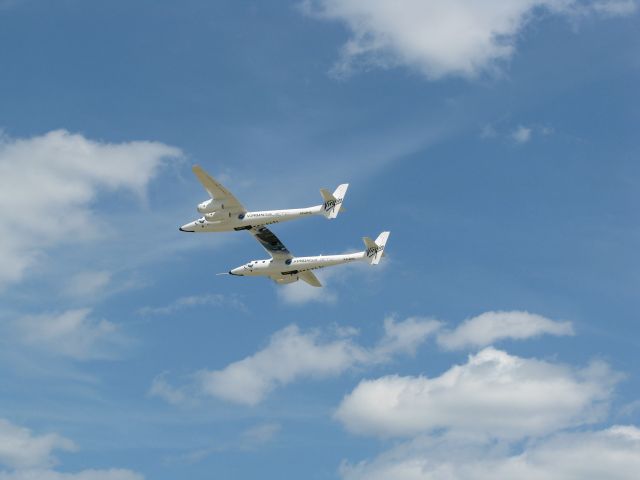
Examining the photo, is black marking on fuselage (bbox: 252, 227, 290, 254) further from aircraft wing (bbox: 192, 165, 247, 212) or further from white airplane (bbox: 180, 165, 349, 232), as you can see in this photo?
aircraft wing (bbox: 192, 165, 247, 212)

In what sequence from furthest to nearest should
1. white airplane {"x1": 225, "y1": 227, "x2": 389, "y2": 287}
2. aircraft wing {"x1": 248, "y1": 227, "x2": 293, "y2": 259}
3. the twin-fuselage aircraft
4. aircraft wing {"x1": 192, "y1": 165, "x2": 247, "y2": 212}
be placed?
white airplane {"x1": 225, "y1": 227, "x2": 389, "y2": 287} < aircraft wing {"x1": 248, "y1": 227, "x2": 293, "y2": 259} < the twin-fuselage aircraft < aircraft wing {"x1": 192, "y1": 165, "x2": 247, "y2": 212}

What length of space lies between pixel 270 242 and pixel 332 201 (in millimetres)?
14356

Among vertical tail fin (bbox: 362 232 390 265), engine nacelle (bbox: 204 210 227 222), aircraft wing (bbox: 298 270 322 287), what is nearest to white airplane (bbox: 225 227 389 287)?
vertical tail fin (bbox: 362 232 390 265)

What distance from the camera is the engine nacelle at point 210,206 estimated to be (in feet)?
543

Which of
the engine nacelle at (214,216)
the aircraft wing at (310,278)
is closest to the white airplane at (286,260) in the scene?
the aircraft wing at (310,278)

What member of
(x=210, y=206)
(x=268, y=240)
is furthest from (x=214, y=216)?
(x=268, y=240)

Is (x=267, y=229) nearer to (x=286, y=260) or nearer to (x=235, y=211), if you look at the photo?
(x=235, y=211)

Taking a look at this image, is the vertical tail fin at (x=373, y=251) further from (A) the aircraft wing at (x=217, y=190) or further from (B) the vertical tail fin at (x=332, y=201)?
(A) the aircraft wing at (x=217, y=190)

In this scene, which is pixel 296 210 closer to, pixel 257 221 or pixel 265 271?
pixel 257 221

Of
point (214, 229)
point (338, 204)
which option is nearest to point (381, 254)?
point (338, 204)

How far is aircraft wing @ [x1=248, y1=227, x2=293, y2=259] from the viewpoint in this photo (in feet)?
559

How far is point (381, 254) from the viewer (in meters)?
176

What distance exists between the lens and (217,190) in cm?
16400

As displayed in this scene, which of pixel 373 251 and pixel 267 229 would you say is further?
pixel 373 251
